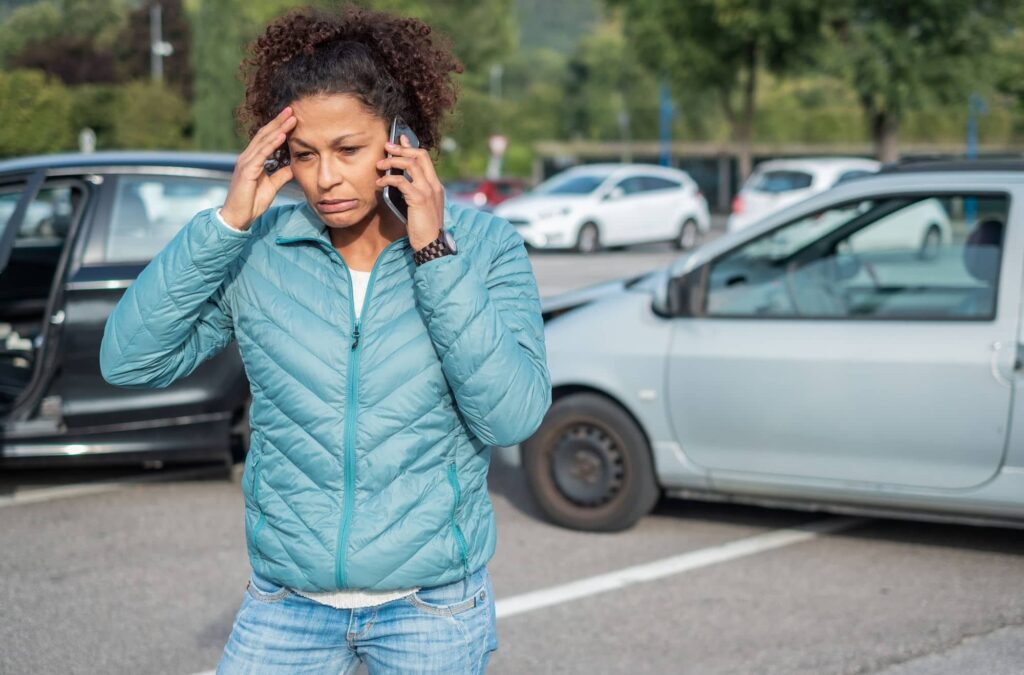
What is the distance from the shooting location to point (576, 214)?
80.3 ft

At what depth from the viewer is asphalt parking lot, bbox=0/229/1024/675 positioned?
14.2ft

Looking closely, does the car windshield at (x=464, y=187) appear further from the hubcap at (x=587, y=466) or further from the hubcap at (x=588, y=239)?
the hubcap at (x=587, y=466)

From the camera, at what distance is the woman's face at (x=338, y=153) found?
215cm

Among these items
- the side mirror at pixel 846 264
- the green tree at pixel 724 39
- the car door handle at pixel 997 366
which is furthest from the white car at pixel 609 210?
the car door handle at pixel 997 366

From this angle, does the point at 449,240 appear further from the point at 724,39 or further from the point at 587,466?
the point at 724,39

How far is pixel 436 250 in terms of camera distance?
2084 mm

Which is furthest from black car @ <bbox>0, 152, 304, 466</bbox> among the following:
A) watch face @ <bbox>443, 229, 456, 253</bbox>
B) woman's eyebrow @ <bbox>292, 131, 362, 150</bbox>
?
watch face @ <bbox>443, 229, 456, 253</bbox>

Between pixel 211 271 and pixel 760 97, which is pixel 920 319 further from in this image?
pixel 760 97

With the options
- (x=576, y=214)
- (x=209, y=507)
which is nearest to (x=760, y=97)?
(x=576, y=214)

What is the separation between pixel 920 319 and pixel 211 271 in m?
3.70

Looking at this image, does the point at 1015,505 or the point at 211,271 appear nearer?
the point at 211,271

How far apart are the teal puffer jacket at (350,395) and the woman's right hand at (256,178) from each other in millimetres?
32

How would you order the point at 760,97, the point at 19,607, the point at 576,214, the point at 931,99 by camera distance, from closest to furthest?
the point at 19,607 → the point at 576,214 → the point at 931,99 → the point at 760,97

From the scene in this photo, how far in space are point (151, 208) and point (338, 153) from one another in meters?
4.61
